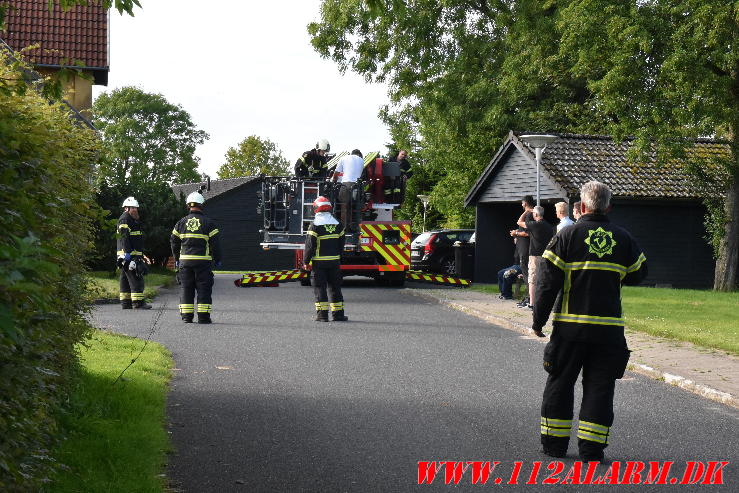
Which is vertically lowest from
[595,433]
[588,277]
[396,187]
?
[595,433]

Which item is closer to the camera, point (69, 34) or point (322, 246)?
point (322, 246)

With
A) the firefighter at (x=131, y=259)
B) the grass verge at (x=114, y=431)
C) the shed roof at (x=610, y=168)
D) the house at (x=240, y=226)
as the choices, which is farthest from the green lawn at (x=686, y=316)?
the house at (x=240, y=226)

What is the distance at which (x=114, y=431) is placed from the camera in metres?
6.66

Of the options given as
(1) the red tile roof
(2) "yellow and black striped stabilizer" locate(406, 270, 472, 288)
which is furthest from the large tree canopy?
(1) the red tile roof

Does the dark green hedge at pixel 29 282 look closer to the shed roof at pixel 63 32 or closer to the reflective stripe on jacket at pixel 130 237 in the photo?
the reflective stripe on jacket at pixel 130 237

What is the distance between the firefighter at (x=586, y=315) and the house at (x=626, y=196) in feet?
71.9

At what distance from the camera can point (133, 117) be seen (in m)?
84.5

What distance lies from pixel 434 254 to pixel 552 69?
6.92m

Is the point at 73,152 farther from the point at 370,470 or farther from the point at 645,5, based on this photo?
the point at 645,5

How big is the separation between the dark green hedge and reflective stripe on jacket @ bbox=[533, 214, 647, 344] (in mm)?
3012

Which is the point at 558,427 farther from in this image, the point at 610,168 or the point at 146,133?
the point at 146,133

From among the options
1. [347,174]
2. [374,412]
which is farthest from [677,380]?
[347,174]

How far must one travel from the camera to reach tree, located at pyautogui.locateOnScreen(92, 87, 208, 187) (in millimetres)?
83875

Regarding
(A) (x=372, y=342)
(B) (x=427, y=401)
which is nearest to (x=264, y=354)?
(A) (x=372, y=342)
